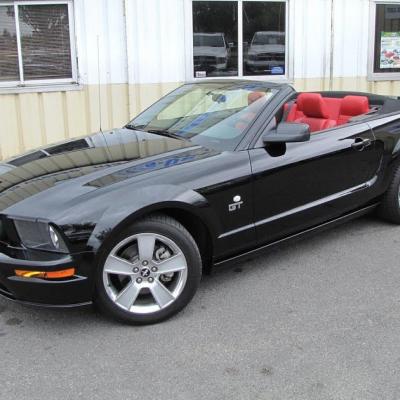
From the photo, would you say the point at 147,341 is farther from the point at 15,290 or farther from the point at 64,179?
the point at 64,179

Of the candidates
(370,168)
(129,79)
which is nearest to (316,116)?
(370,168)

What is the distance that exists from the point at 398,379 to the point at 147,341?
4.50ft

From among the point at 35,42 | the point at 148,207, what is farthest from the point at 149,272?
the point at 35,42

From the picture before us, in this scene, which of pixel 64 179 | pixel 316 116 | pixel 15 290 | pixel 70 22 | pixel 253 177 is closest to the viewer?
pixel 15 290

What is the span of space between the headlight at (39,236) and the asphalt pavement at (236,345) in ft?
1.89

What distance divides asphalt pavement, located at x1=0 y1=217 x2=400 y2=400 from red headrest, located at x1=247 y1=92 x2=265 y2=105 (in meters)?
1.30

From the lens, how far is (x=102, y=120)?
8188mm

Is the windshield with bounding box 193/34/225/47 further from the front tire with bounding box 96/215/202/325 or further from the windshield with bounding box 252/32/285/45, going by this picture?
the front tire with bounding box 96/215/202/325

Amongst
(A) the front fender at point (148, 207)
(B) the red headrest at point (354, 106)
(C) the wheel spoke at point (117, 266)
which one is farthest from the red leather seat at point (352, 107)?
(C) the wheel spoke at point (117, 266)

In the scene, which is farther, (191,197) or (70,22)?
(70,22)

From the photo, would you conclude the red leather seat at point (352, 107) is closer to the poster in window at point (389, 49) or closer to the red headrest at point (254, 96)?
the red headrest at point (254, 96)

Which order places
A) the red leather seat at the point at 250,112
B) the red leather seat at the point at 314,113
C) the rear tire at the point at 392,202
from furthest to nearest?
1. the rear tire at the point at 392,202
2. the red leather seat at the point at 314,113
3. the red leather seat at the point at 250,112

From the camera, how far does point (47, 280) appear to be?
119 inches

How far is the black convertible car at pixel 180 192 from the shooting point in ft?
10.0
